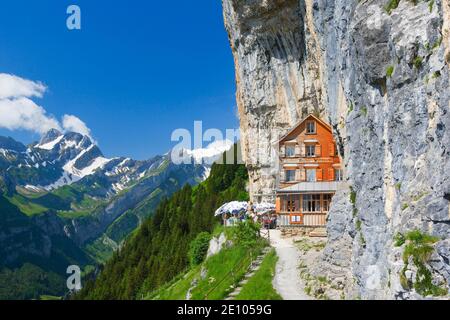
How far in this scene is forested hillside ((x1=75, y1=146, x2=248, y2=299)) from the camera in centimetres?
9275

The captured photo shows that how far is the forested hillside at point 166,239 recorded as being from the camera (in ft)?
304

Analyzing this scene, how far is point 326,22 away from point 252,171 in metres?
34.7

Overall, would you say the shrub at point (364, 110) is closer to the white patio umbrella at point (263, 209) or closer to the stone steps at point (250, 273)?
the stone steps at point (250, 273)

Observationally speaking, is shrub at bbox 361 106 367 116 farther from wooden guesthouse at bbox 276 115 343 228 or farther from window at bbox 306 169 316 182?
window at bbox 306 169 316 182

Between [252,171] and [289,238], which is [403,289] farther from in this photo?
[252,171]

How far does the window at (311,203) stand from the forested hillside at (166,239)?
136ft

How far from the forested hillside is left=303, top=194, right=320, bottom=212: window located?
41.4 m

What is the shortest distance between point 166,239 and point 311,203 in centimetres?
6677

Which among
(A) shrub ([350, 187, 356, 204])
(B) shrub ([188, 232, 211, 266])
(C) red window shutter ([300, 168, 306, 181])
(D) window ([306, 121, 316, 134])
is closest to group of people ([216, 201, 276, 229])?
(B) shrub ([188, 232, 211, 266])

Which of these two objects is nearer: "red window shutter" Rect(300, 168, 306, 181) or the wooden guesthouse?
the wooden guesthouse

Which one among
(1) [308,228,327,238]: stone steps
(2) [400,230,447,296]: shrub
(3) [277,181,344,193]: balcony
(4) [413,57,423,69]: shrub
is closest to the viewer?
(2) [400,230,447,296]: shrub

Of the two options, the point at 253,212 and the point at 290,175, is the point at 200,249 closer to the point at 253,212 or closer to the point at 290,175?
the point at 253,212

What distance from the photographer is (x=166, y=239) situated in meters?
107

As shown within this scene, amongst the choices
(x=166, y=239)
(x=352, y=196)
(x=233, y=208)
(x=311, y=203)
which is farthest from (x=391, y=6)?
(x=166, y=239)
